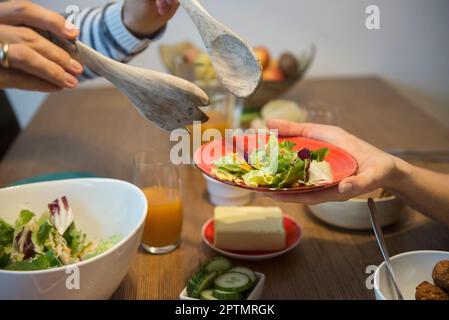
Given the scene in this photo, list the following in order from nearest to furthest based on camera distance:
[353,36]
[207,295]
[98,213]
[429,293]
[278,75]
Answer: [429,293]
[207,295]
[98,213]
[278,75]
[353,36]

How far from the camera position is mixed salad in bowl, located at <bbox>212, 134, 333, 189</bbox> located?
0.75 m

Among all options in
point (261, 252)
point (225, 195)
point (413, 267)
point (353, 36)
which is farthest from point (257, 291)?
point (353, 36)

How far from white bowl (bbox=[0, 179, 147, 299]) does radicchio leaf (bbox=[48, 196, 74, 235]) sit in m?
0.01

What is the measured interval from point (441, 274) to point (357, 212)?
→ 311mm

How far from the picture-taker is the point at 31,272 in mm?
607

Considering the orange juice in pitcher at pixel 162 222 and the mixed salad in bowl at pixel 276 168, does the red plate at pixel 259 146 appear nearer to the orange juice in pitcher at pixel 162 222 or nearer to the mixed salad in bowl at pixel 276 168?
the mixed salad in bowl at pixel 276 168

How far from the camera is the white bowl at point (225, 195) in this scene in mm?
1082

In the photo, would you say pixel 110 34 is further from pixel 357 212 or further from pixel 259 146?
pixel 357 212

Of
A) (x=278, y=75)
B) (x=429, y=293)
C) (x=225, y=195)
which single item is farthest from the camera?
(x=278, y=75)

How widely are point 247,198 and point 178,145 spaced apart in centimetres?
26

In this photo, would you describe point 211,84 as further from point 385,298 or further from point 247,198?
point 385,298

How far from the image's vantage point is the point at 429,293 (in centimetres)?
64
